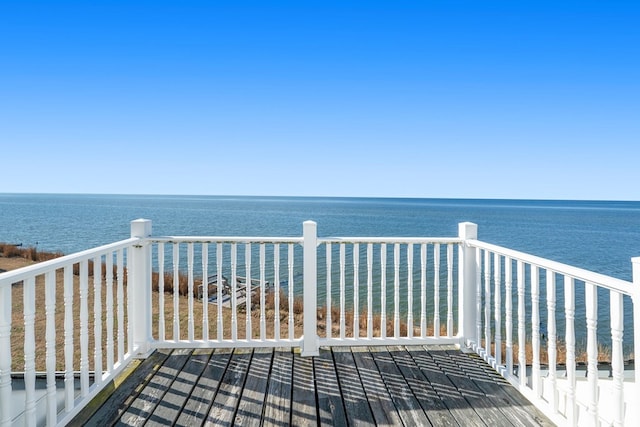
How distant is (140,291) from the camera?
3.04 m

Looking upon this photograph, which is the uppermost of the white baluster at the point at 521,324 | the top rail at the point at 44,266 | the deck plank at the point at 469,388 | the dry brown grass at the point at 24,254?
the top rail at the point at 44,266

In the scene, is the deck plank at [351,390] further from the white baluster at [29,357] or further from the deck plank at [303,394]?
the white baluster at [29,357]

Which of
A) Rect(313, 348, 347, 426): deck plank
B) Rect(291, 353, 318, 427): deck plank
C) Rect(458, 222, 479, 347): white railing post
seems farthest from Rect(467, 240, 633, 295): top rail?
Rect(291, 353, 318, 427): deck plank

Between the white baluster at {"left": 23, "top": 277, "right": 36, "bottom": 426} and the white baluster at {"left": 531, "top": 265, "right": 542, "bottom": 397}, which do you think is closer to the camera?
the white baluster at {"left": 23, "top": 277, "right": 36, "bottom": 426}

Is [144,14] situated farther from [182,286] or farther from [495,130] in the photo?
[495,130]

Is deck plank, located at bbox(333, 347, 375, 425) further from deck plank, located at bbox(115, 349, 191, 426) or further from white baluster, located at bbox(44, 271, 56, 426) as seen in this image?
white baluster, located at bbox(44, 271, 56, 426)

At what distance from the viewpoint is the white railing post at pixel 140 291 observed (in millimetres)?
2982

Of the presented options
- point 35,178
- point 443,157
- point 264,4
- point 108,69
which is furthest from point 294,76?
point 35,178

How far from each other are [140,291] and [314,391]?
1.68 meters

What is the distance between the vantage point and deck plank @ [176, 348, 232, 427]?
204cm

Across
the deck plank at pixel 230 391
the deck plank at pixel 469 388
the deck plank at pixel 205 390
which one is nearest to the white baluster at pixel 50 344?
the deck plank at pixel 205 390

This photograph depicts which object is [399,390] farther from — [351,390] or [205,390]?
[205,390]

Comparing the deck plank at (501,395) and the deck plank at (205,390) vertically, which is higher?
the deck plank at (205,390)

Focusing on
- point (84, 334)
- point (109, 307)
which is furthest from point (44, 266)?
point (109, 307)
